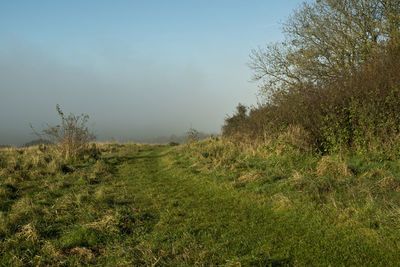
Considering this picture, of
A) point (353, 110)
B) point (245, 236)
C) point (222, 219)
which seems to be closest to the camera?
point (245, 236)

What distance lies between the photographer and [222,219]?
550 cm

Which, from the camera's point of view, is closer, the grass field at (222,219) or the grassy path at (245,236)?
the grassy path at (245,236)

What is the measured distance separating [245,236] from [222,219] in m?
0.97

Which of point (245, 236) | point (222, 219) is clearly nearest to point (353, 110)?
point (222, 219)

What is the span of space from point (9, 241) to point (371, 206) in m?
6.53

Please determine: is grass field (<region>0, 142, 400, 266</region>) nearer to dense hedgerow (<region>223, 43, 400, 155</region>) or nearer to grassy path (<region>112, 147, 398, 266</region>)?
grassy path (<region>112, 147, 398, 266</region>)

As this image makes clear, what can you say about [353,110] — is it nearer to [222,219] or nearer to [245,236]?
[222,219]

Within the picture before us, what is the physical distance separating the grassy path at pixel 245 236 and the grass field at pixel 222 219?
0.06ft

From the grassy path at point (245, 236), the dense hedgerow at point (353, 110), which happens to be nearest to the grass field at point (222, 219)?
the grassy path at point (245, 236)

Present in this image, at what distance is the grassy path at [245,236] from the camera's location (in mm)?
3730

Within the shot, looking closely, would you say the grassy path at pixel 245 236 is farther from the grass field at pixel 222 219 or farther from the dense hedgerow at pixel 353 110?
the dense hedgerow at pixel 353 110

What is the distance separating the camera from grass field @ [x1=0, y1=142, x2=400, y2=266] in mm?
3932

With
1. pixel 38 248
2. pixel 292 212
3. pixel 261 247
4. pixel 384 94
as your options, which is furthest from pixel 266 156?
pixel 38 248

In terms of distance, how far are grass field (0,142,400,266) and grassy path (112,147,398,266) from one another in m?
0.02
